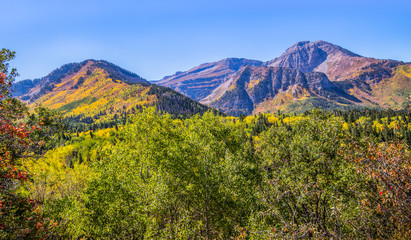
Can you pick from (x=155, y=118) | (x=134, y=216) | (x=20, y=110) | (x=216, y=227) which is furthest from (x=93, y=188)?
(x=216, y=227)

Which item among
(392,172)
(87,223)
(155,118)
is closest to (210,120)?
(155,118)

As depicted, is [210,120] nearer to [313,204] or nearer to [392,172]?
[313,204]

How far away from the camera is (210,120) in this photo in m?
35.5

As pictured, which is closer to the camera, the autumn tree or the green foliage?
the autumn tree

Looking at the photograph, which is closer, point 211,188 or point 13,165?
point 13,165

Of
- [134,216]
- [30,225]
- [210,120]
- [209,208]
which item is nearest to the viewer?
[30,225]

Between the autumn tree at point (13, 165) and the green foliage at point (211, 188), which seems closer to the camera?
the autumn tree at point (13, 165)

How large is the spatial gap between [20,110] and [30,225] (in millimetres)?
9322

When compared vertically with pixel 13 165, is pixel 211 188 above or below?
below

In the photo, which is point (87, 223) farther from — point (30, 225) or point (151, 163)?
point (151, 163)

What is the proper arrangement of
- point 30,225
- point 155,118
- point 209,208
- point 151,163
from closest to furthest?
point 30,225
point 209,208
point 151,163
point 155,118

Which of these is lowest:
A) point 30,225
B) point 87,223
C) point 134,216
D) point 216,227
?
point 216,227

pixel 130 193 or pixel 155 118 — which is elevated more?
pixel 155 118

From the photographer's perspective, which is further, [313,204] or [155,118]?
[155,118]
